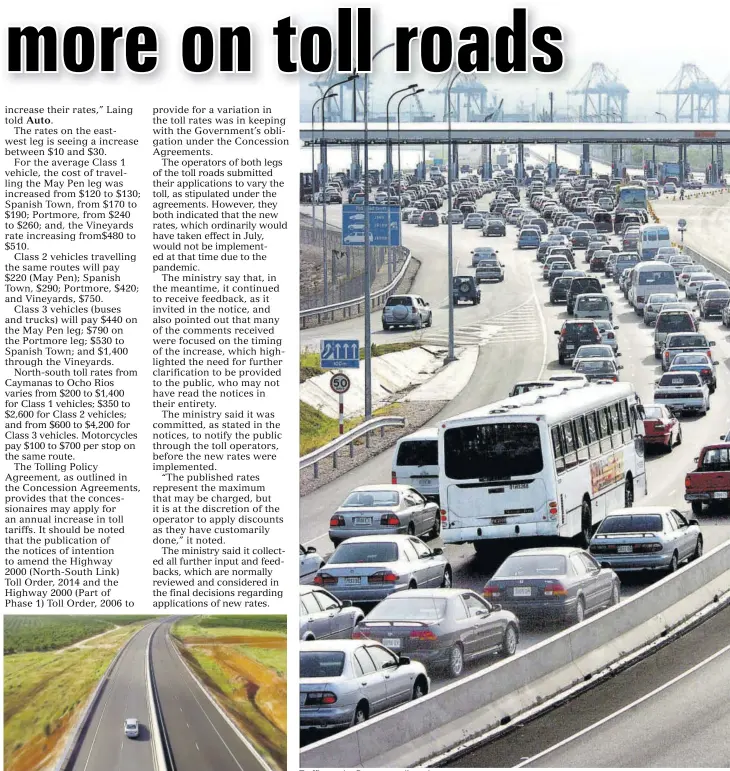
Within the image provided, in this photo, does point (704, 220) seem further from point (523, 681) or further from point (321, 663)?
point (321, 663)

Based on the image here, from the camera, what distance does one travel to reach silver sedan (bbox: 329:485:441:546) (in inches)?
1358

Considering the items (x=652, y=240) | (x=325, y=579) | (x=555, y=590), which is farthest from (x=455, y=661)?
(x=652, y=240)

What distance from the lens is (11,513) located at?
2058 cm

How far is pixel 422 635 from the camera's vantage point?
2383 centimetres

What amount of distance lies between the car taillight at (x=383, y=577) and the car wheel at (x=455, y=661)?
445cm

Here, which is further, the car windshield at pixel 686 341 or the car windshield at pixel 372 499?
the car windshield at pixel 686 341

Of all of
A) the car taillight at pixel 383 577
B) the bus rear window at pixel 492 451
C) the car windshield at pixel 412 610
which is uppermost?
the bus rear window at pixel 492 451

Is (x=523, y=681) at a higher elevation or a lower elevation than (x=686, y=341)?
lower

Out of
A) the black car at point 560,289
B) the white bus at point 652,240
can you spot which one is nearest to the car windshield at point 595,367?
the black car at point 560,289

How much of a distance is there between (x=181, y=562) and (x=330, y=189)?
13862cm

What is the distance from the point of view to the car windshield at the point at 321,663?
67.4ft

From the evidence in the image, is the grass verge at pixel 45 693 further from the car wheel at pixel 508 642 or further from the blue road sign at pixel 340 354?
the blue road sign at pixel 340 354

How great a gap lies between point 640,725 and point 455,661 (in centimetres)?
323

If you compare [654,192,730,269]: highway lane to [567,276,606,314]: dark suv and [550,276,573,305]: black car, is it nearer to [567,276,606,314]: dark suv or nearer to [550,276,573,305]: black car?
[550,276,573,305]: black car
